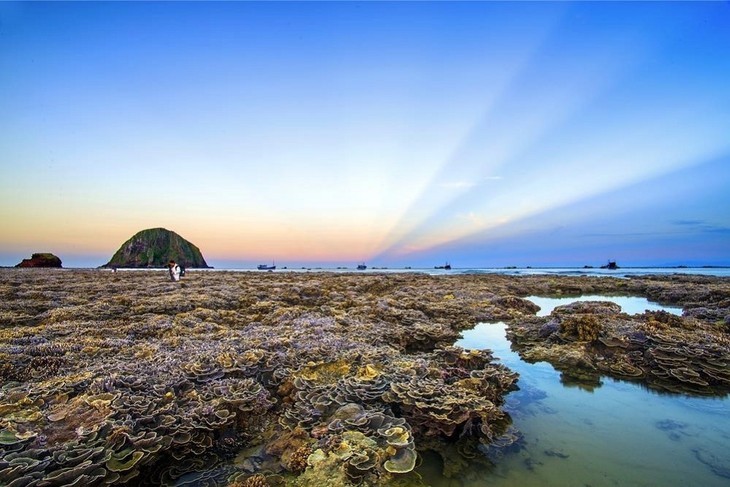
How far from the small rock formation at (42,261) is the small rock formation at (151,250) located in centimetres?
2615

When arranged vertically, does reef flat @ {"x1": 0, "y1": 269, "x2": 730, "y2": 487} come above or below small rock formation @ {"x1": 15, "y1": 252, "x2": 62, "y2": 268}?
below

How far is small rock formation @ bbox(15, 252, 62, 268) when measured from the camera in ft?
266

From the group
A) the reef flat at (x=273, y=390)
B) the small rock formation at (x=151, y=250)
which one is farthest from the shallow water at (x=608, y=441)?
the small rock formation at (x=151, y=250)

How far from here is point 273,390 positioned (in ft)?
20.1

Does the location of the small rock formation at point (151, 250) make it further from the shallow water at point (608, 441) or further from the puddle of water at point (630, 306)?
the shallow water at point (608, 441)

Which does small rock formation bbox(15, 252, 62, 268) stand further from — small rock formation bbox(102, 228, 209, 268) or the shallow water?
the shallow water

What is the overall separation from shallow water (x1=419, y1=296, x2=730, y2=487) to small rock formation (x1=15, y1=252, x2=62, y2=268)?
114254 mm

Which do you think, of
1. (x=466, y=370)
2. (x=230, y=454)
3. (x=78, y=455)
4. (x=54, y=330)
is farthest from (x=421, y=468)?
(x=54, y=330)

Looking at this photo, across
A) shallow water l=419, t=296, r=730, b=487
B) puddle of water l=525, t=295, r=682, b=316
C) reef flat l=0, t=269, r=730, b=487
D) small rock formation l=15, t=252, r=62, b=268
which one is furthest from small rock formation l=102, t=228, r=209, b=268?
shallow water l=419, t=296, r=730, b=487

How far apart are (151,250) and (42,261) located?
3577cm

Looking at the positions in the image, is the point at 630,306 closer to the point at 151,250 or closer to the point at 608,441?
the point at 608,441

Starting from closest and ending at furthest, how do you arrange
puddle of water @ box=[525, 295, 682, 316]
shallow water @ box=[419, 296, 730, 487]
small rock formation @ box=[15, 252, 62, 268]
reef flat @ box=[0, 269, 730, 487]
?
reef flat @ box=[0, 269, 730, 487] < shallow water @ box=[419, 296, 730, 487] < puddle of water @ box=[525, 295, 682, 316] < small rock formation @ box=[15, 252, 62, 268]

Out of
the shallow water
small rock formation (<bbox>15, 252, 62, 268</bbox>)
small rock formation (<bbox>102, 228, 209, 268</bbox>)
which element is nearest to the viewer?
the shallow water

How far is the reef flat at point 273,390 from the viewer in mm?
3676
